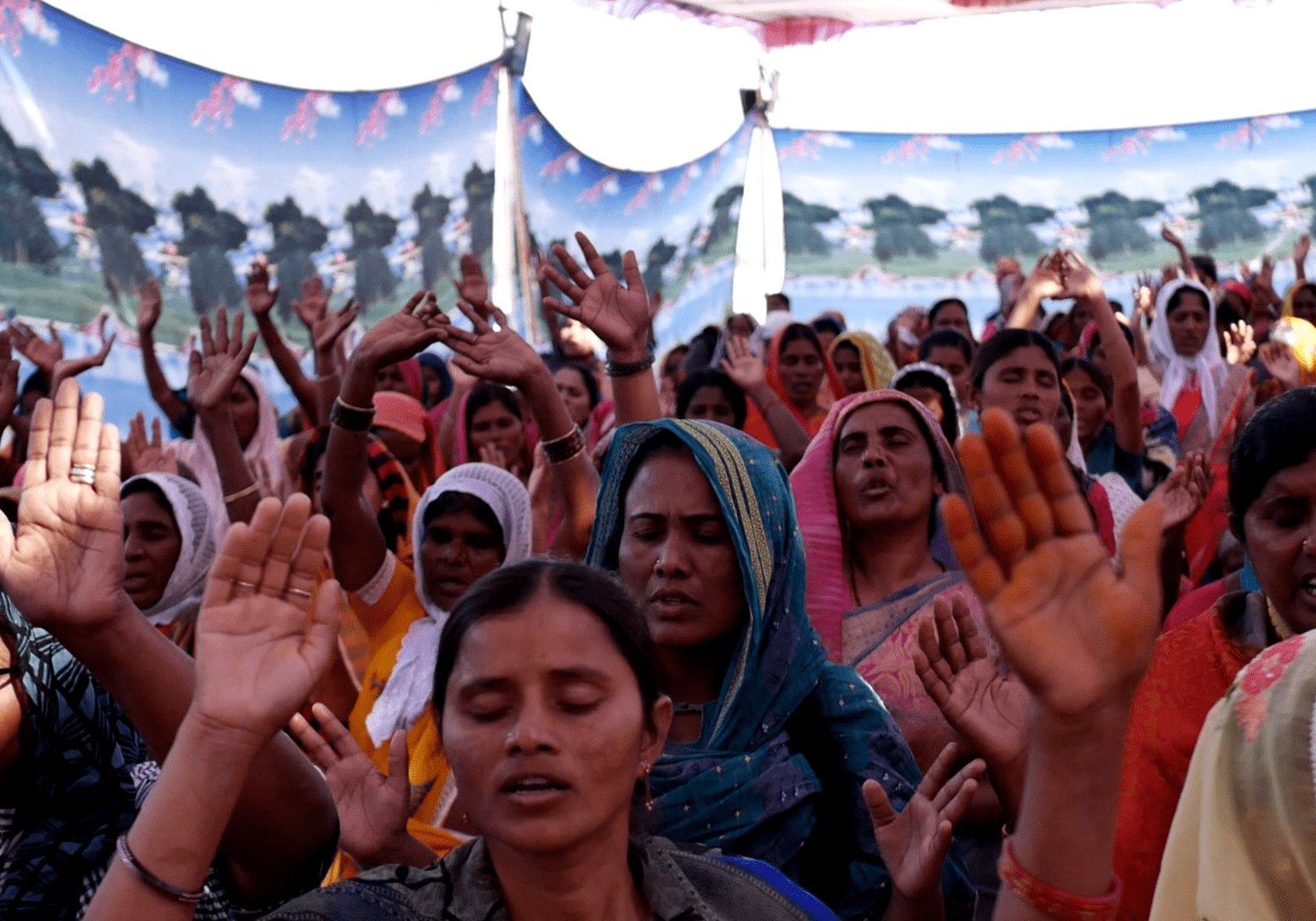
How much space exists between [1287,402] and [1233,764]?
100cm

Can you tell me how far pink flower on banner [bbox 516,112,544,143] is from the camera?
766 centimetres

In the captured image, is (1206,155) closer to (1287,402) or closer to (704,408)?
(704,408)

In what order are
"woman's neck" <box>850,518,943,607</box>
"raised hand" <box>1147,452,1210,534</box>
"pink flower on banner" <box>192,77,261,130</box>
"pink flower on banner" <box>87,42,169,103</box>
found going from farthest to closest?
1. "pink flower on banner" <box>192,77,261,130</box>
2. "pink flower on banner" <box>87,42,169,103</box>
3. "raised hand" <box>1147,452,1210,534</box>
4. "woman's neck" <box>850,518,943,607</box>

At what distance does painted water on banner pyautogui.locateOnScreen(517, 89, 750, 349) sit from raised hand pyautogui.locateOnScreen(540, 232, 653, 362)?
190 inches

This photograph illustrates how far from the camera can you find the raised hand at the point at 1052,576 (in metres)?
1.12

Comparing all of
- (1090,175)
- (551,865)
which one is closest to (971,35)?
(1090,175)

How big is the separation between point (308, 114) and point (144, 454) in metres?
2.96

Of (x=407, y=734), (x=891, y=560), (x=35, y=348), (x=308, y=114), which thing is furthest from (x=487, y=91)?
(x=407, y=734)

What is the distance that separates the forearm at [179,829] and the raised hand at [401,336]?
1.82 metres

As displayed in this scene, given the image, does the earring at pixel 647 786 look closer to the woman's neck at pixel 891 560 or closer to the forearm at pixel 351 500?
the woman's neck at pixel 891 560

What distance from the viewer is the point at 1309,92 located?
33.7 ft

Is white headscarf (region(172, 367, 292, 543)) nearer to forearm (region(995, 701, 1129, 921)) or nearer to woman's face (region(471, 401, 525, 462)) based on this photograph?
woman's face (region(471, 401, 525, 462))

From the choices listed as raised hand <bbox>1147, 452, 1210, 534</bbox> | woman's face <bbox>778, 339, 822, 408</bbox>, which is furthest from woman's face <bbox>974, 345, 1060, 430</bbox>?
woman's face <bbox>778, 339, 822, 408</bbox>

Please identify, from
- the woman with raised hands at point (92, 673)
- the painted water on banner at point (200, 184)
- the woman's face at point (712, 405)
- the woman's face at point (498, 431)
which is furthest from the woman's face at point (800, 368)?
the woman with raised hands at point (92, 673)
